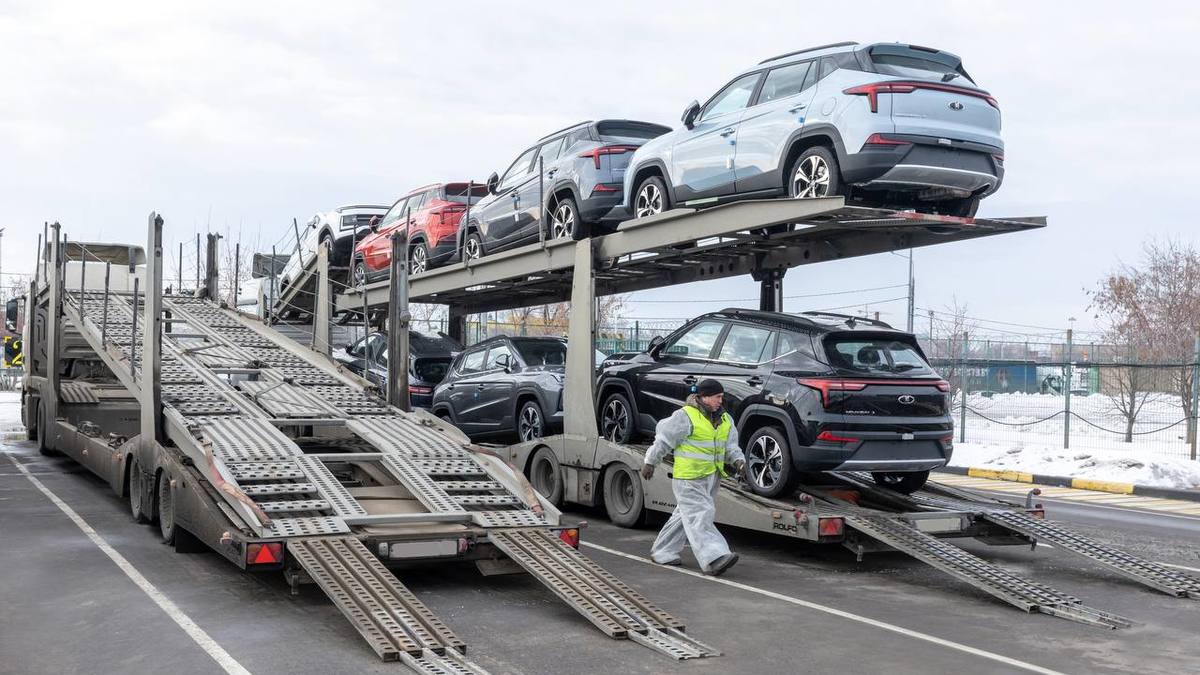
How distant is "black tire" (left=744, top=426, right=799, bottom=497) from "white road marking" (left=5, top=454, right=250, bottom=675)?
178 inches

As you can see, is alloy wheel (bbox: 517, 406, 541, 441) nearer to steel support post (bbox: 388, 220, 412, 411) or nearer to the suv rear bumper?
steel support post (bbox: 388, 220, 412, 411)

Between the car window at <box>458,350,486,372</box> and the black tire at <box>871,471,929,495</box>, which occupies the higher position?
the car window at <box>458,350,486,372</box>

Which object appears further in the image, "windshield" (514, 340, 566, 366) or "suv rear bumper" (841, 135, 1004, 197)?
"windshield" (514, 340, 566, 366)

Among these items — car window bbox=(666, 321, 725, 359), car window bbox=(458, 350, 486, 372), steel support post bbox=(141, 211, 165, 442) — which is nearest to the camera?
steel support post bbox=(141, 211, 165, 442)

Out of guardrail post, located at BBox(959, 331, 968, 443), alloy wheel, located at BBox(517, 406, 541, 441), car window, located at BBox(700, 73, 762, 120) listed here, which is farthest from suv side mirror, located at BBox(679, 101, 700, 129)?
guardrail post, located at BBox(959, 331, 968, 443)

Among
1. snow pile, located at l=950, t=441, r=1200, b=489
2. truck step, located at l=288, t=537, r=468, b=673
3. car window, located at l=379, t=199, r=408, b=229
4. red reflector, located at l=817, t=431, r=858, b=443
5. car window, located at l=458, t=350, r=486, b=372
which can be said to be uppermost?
car window, located at l=379, t=199, r=408, b=229

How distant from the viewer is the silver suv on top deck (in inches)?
341

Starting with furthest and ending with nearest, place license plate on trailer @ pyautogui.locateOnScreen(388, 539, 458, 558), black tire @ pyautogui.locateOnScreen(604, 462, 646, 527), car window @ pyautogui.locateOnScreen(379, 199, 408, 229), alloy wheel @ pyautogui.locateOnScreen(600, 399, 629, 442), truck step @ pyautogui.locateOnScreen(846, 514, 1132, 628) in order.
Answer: car window @ pyautogui.locateOnScreen(379, 199, 408, 229) → alloy wheel @ pyautogui.locateOnScreen(600, 399, 629, 442) → black tire @ pyautogui.locateOnScreen(604, 462, 646, 527) → license plate on trailer @ pyautogui.locateOnScreen(388, 539, 458, 558) → truck step @ pyautogui.locateOnScreen(846, 514, 1132, 628)

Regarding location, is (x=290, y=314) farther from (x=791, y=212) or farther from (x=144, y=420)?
(x=791, y=212)

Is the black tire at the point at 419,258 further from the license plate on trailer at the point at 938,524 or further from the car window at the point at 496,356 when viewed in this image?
the license plate on trailer at the point at 938,524

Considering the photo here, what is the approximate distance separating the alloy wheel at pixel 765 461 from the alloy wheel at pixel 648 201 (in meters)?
2.54

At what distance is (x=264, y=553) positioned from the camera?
729cm

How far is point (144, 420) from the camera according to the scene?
10.1 metres

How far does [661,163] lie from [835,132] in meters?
2.38
